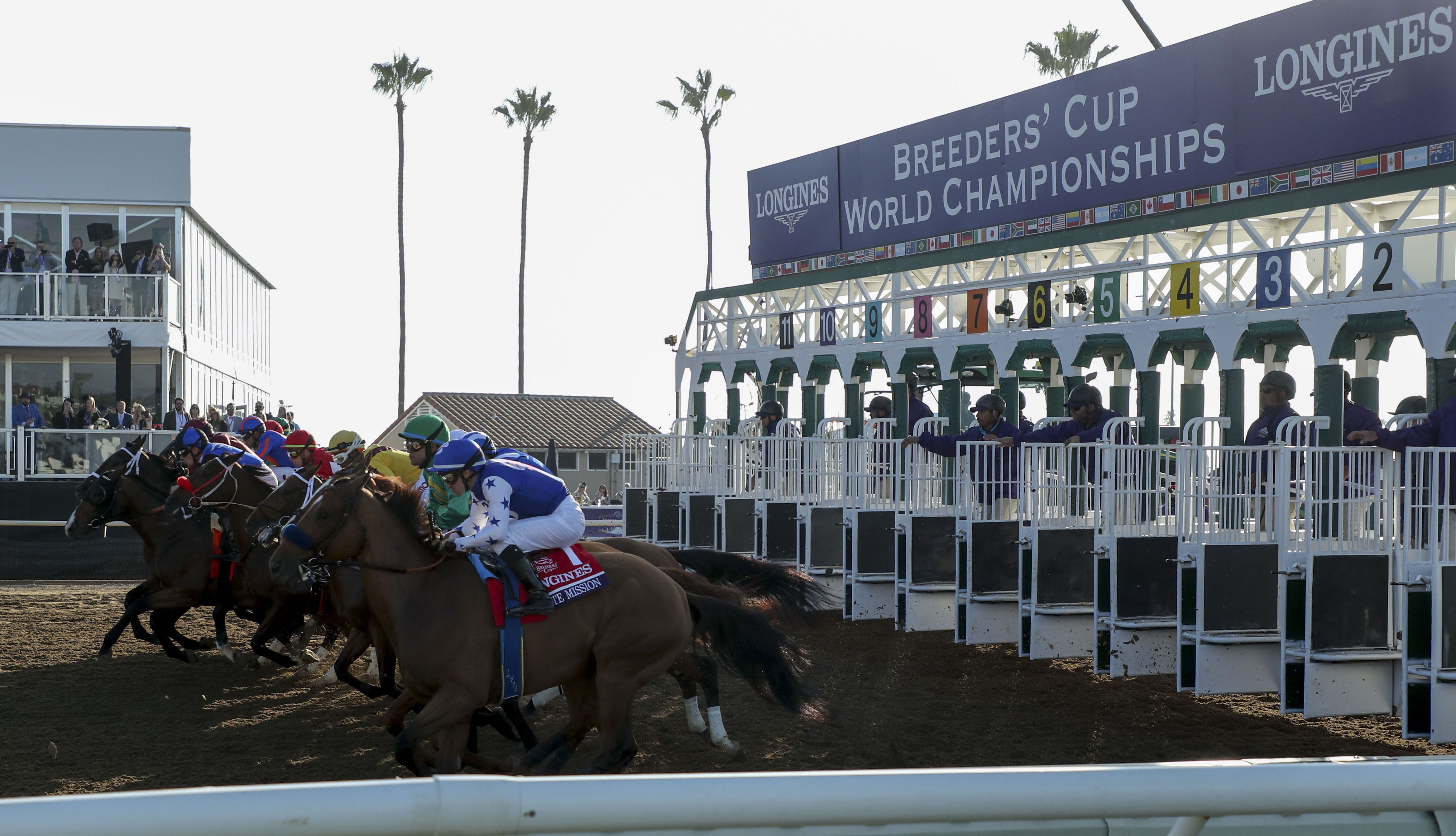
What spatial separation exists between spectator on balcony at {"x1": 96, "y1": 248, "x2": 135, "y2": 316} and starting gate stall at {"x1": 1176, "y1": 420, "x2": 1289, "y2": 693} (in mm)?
17169

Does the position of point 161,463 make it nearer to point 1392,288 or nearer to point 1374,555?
point 1374,555

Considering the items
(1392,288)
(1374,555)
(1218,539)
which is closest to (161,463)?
(1218,539)

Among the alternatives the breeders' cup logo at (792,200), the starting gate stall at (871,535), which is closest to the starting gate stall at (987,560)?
the starting gate stall at (871,535)

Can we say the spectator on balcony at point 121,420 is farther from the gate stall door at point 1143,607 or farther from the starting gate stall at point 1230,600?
the starting gate stall at point 1230,600

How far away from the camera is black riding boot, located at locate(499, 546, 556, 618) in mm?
5340

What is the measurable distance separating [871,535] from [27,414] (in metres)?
12.8

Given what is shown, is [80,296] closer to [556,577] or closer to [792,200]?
[792,200]

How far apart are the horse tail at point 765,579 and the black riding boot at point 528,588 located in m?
2.13

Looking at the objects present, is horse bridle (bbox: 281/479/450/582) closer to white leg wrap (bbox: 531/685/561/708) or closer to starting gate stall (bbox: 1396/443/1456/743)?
white leg wrap (bbox: 531/685/561/708)

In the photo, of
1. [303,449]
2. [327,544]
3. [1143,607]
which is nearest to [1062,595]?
[1143,607]

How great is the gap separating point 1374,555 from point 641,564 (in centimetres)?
354

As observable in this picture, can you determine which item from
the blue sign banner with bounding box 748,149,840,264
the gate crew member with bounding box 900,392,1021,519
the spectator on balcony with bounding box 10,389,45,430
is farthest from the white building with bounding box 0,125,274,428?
the gate crew member with bounding box 900,392,1021,519

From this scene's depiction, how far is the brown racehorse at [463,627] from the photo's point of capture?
17.1ft

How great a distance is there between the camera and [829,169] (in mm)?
18750
